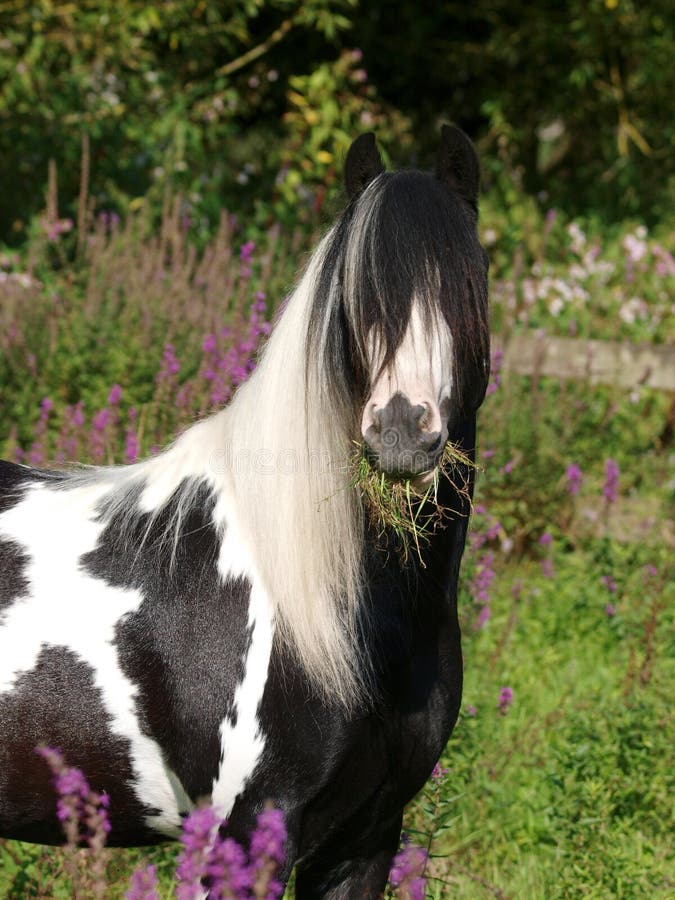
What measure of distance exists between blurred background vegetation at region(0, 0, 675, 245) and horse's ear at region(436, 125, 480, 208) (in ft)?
13.9

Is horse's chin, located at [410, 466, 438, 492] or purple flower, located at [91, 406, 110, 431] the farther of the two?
purple flower, located at [91, 406, 110, 431]

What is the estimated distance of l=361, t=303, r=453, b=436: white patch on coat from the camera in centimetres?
194

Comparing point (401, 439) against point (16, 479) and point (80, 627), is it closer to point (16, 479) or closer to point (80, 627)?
point (80, 627)

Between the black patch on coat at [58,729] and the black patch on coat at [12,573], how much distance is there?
15 centimetres

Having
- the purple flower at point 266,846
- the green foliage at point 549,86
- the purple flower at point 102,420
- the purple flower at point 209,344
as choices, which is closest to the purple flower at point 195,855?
the purple flower at point 266,846

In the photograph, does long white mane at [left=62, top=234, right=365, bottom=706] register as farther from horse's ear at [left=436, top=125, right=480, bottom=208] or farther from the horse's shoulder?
the horse's shoulder

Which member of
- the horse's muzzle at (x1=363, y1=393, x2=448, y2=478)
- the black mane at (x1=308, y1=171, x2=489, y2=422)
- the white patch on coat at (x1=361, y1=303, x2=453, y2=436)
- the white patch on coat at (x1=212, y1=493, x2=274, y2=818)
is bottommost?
the white patch on coat at (x1=212, y1=493, x2=274, y2=818)

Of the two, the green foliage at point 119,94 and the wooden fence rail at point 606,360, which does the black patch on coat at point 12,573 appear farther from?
the green foliage at point 119,94

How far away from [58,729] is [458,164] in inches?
58.4

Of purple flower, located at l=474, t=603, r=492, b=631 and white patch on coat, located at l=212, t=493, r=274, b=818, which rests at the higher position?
white patch on coat, located at l=212, t=493, r=274, b=818

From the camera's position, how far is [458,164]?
2314 mm

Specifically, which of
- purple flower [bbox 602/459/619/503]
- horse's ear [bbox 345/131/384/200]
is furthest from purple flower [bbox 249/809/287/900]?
purple flower [bbox 602/459/619/503]

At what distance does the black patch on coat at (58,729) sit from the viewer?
2242mm

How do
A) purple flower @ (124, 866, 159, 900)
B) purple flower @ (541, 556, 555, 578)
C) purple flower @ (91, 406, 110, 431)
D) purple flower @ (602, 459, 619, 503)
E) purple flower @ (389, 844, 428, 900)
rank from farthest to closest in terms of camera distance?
purple flower @ (541, 556, 555, 578)
purple flower @ (602, 459, 619, 503)
purple flower @ (91, 406, 110, 431)
purple flower @ (389, 844, 428, 900)
purple flower @ (124, 866, 159, 900)
